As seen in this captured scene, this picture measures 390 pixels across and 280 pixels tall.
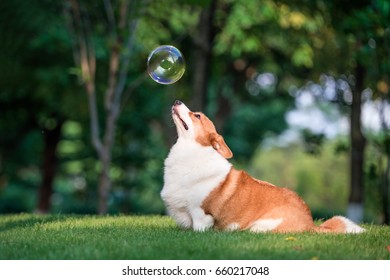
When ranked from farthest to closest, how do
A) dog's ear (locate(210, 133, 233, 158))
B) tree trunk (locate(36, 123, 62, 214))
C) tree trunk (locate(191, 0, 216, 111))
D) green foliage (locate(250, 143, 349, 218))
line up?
1. green foliage (locate(250, 143, 349, 218))
2. tree trunk (locate(36, 123, 62, 214))
3. tree trunk (locate(191, 0, 216, 111))
4. dog's ear (locate(210, 133, 233, 158))

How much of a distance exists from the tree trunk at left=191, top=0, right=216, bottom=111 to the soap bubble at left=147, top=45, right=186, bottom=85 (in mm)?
6453

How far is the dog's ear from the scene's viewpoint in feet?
28.0

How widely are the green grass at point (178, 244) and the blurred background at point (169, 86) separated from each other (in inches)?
179

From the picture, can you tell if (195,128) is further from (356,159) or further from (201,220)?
(356,159)

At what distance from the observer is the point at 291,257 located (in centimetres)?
710

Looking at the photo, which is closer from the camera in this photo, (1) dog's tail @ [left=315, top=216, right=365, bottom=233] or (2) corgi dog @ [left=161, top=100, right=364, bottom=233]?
(2) corgi dog @ [left=161, top=100, right=364, bottom=233]

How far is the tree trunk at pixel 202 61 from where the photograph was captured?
16922mm

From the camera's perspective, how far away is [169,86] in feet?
71.7

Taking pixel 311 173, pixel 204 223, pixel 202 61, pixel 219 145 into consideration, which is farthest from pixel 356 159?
pixel 311 173

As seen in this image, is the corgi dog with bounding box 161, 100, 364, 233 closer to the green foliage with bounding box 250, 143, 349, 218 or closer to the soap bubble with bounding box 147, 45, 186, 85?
the soap bubble with bounding box 147, 45, 186, 85

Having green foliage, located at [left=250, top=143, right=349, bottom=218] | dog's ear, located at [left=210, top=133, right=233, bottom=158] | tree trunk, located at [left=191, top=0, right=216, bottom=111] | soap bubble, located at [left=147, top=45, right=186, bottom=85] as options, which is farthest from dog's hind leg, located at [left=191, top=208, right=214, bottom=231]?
green foliage, located at [left=250, top=143, right=349, bottom=218]

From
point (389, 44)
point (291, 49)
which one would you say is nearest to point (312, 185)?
point (291, 49)

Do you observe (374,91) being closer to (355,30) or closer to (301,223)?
(355,30)

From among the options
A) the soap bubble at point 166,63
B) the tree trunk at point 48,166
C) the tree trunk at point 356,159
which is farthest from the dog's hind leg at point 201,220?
the tree trunk at point 48,166
